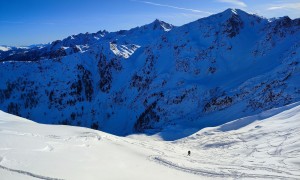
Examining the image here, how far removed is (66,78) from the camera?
177250 mm

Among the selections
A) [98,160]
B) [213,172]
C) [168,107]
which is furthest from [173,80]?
[98,160]

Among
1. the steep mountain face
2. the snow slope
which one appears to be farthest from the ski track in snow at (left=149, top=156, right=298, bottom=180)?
the steep mountain face

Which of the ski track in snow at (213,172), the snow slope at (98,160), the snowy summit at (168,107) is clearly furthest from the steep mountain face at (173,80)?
the ski track in snow at (213,172)

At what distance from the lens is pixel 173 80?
5522 inches

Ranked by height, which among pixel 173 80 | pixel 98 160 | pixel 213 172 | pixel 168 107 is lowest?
pixel 168 107

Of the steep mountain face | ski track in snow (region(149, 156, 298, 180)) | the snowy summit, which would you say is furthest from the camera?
the steep mountain face

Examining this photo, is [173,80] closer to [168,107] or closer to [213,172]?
[168,107]

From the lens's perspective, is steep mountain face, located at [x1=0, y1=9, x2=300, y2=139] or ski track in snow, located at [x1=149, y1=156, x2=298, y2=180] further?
steep mountain face, located at [x1=0, y1=9, x2=300, y2=139]

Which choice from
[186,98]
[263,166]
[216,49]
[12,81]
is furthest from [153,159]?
[12,81]

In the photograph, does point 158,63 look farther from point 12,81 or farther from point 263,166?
point 263,166

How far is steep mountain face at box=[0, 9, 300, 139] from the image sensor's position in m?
105

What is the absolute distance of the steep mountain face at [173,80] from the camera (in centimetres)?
10462

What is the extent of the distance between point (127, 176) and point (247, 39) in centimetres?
13396

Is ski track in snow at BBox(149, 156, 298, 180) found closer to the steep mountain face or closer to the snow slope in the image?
the snow slope
